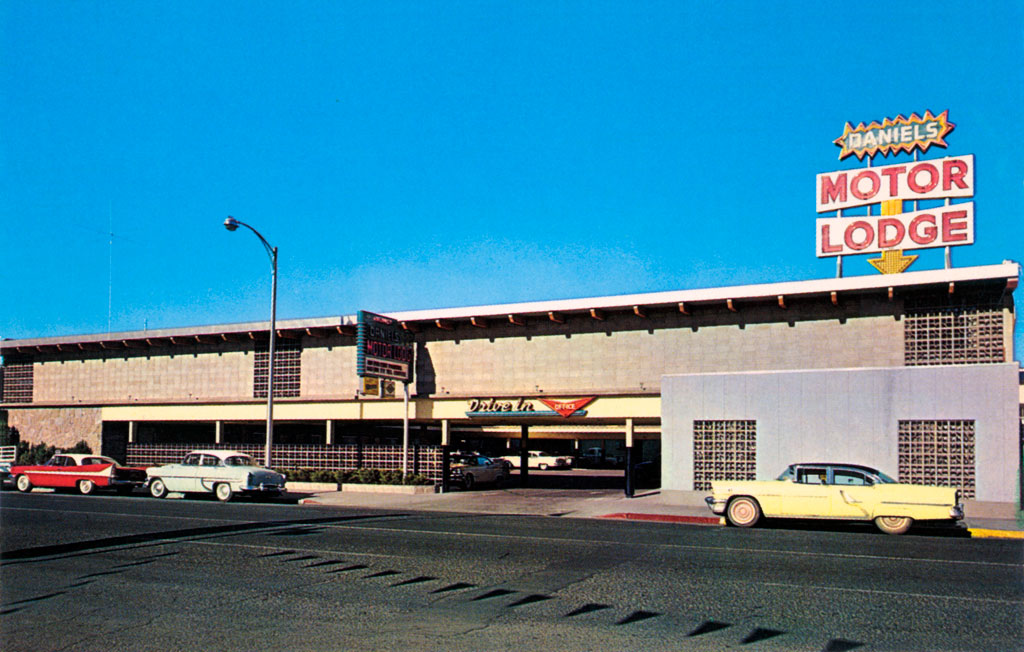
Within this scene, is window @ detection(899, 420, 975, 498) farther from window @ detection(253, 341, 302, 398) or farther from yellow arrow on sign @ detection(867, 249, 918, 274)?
window @ detection(253, 341, 302, 398)

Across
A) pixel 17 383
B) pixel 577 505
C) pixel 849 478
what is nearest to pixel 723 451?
pixel 577 505

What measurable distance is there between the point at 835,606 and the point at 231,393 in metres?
34.0

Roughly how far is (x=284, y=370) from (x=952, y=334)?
26519 mm

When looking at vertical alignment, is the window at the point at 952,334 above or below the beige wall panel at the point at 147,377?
above

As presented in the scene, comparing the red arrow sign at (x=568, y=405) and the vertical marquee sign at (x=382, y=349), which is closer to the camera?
the red arrow sign at (x=568, y=405)

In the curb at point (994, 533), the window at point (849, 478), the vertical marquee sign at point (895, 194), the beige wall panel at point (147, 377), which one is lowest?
the curb at point (994, 533)

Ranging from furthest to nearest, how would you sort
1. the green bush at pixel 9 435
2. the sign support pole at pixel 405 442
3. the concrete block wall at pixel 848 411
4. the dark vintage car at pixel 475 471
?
the green bush at pixel 9 435, the dark vintage car at pixel 475 471, the sign support pole at pixel 405 442, the concrete block wall at pixel 848 411

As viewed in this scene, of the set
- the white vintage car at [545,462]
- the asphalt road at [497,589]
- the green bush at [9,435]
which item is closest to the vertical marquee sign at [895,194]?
the asphalt road at [497,589]

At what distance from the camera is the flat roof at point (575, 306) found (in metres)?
26.0

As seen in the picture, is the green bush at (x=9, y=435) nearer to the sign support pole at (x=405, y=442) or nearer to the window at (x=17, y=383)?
the window at (x=17, y=383)

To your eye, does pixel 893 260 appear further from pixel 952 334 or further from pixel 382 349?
pixel 382 349

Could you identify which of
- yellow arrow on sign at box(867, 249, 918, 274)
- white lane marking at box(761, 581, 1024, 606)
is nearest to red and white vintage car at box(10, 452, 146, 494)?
white lane marking at box(761, 581, 1024, 606)

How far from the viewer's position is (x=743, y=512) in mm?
20250

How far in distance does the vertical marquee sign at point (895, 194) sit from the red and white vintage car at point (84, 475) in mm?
25327
